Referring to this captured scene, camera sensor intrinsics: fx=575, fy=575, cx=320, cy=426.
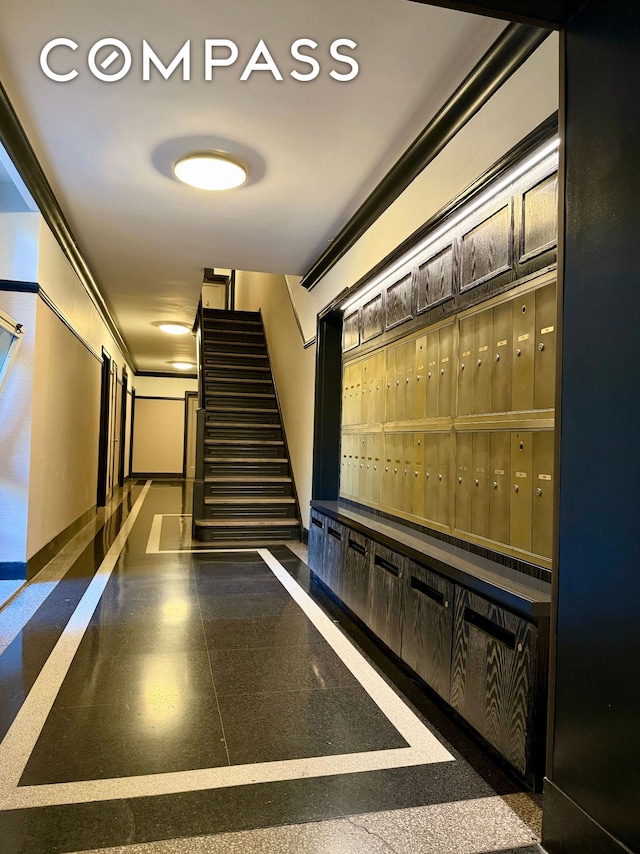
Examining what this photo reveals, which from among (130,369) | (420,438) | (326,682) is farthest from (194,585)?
(130,369)

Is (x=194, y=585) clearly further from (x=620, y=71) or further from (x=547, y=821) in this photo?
(x=620, y=71)

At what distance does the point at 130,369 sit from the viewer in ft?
46.8

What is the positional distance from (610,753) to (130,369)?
46.3 ft

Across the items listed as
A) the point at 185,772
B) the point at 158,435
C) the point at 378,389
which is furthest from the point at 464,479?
the point at 158,435

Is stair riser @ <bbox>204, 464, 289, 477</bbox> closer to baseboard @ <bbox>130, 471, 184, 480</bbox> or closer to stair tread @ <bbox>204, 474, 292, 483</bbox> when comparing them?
stair tread @ <bbox>204, 474, 292, 483</bbox>

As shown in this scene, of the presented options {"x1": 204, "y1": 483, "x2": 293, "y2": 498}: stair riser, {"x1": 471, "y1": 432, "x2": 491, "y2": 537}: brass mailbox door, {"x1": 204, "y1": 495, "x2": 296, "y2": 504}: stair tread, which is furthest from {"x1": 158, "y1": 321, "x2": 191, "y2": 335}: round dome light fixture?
{"x1": 471, "y1": 432, "x2": 491, "y2": 537}: brass mailbox door

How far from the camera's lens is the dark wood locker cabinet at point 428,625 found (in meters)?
2.42

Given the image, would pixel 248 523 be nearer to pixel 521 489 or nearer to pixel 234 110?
pixel 234 110

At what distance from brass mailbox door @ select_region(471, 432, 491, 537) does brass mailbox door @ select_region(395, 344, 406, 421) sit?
93cm

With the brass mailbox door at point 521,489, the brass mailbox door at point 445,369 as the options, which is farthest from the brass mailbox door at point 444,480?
the brass mailbox door at point 521,489

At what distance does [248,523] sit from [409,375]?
11.1 ft

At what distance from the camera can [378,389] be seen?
3.98 m

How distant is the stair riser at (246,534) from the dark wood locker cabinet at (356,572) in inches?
100

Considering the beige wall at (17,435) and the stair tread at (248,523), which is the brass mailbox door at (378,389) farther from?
the stair tread at (248,523)
